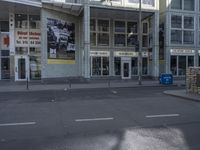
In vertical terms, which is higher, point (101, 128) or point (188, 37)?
point (188, 37)

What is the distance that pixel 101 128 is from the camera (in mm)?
8625

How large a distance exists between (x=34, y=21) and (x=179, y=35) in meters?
17.0

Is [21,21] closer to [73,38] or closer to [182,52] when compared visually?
[73,38]

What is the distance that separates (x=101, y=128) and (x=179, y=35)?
27824mm

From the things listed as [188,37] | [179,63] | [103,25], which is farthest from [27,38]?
[188,37]

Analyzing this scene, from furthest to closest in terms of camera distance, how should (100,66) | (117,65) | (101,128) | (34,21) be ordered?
(117,65)
(100,66)
(34,21)
(101,128)

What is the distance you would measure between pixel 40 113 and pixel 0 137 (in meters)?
3.80

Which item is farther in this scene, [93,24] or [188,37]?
[188,37]

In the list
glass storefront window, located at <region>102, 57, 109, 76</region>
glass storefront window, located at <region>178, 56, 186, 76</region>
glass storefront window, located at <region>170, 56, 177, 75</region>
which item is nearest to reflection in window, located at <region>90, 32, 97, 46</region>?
glass storefront window, located at <region>102, 57, 109, 76</region>

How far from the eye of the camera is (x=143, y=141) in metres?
7.16

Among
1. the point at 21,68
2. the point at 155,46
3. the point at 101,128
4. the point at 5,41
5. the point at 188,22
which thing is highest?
the point at 188,22

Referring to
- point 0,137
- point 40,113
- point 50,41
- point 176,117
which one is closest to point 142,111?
point 176,117

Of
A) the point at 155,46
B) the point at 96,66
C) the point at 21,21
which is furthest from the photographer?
the point at 96,66

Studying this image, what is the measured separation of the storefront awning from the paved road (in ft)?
58.6
